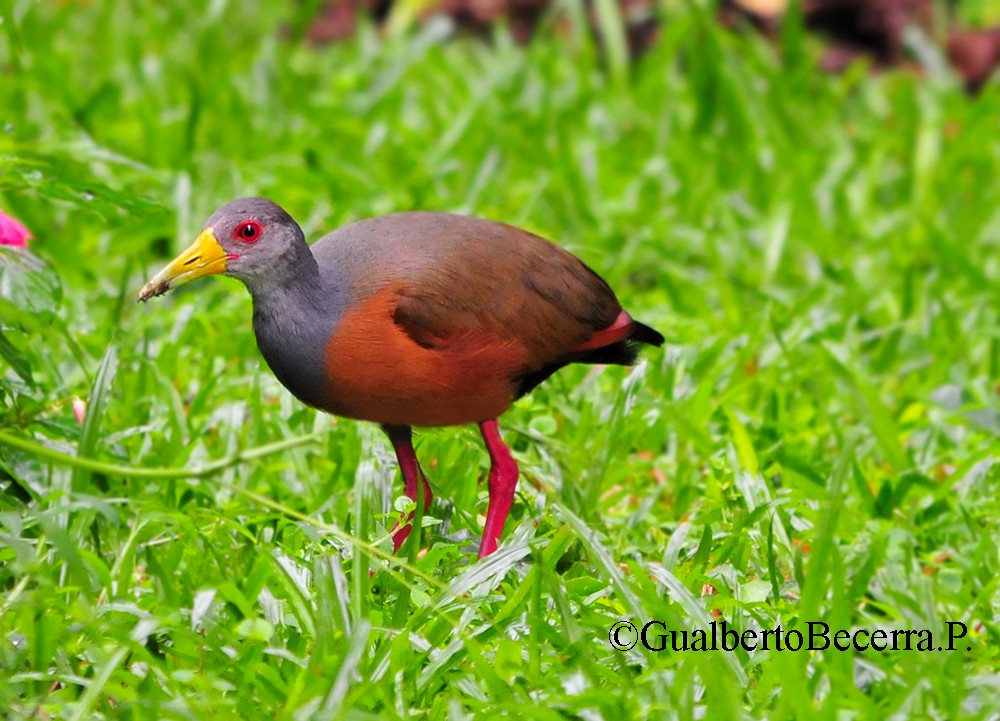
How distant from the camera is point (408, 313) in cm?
298

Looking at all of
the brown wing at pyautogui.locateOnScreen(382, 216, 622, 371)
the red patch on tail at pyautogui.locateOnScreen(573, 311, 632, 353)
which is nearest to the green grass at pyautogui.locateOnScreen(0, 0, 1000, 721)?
the red patch on tail at pyautogui.locateOnScreen(573, 311, 632, 353)

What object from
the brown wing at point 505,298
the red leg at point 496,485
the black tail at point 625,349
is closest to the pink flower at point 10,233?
the brown wing at point 505,298

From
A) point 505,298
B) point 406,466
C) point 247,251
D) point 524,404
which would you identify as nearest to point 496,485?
point 406,466

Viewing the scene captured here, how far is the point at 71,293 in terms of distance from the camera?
446cm

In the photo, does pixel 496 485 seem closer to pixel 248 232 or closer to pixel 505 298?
pixel 505 298

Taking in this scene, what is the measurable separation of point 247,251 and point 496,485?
2.57ft

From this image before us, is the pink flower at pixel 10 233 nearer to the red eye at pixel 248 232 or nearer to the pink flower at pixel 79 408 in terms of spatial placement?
the pink flower at pixel 79 408

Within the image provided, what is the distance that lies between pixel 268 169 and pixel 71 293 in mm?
1046

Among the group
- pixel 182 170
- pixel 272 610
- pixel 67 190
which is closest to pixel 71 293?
pixel 182 170

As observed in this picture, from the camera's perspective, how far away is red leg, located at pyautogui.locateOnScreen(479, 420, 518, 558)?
318cm

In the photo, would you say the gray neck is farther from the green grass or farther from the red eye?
the green grass

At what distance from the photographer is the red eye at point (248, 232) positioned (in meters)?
2.94

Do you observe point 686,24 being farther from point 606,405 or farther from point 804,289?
point 606,405

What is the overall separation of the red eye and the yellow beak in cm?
4
